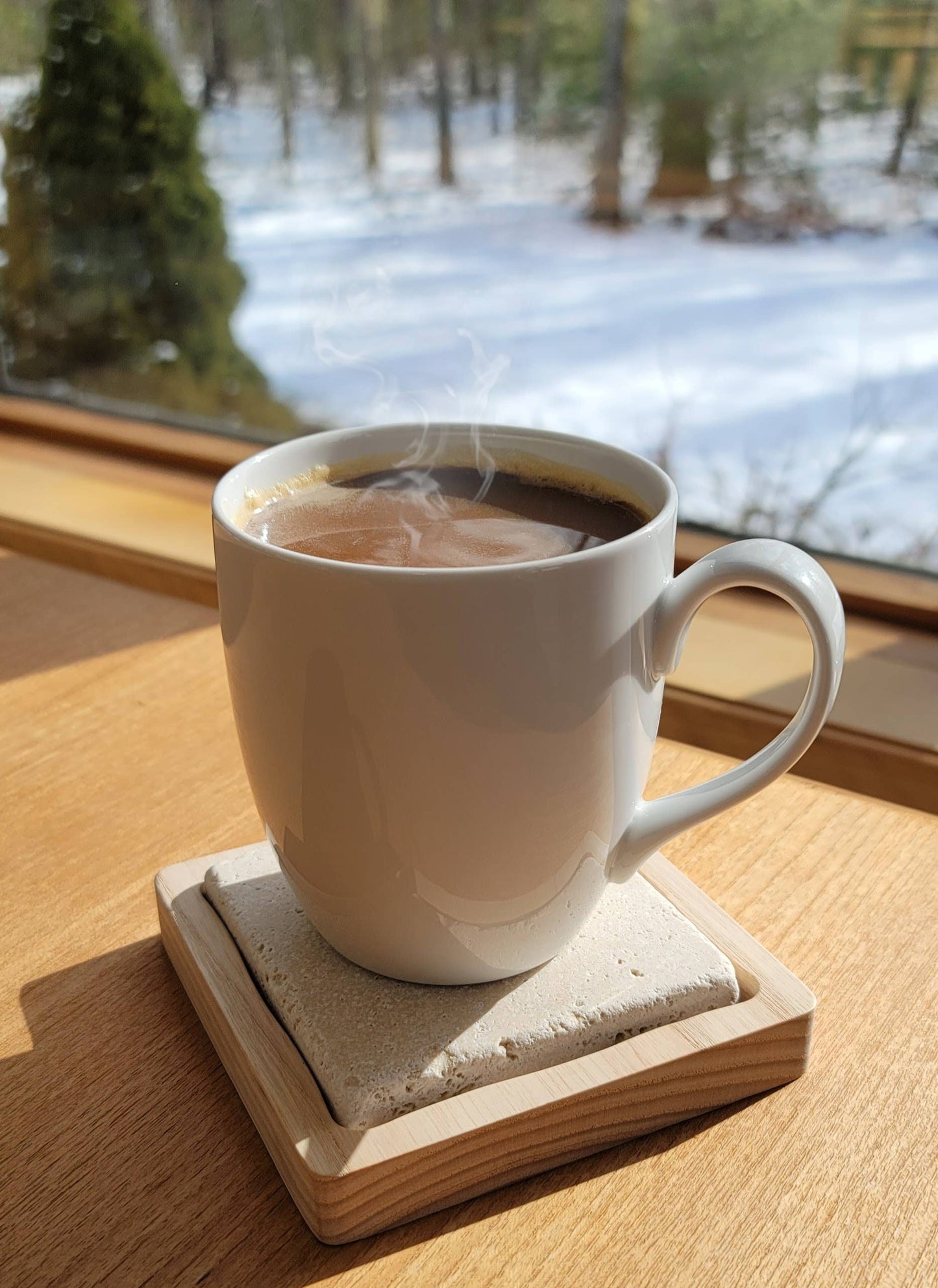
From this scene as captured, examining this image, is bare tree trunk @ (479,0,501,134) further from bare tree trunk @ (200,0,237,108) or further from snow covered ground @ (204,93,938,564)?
bare tree trunk @ (200,0,237,108)

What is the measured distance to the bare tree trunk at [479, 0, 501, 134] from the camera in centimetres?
151

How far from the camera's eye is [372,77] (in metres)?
1.62

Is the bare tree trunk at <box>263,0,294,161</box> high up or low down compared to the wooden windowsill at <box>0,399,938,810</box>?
up

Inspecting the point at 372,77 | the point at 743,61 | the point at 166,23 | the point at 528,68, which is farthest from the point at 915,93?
the point at 166,23

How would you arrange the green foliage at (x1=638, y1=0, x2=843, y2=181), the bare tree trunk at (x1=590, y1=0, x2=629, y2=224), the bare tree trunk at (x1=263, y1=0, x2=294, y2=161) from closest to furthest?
1. the green foliage at (x1=638, y1=0, x2=843, y2=181)
2. the bare tree trunk at (x1=590, y1=0, x2=629, y2=224)
3. the bare tree trunk at (x1=263, y1=0, x2=294, y2=161)

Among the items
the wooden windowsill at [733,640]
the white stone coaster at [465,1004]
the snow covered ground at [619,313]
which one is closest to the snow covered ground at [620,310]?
the snow covered ground at [619,313]

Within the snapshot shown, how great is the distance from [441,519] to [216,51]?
154 cm

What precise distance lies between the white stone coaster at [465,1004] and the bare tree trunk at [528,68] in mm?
1281

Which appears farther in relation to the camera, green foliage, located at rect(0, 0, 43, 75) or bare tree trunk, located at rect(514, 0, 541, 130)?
green foliage, located at rect(0, 0, 43, 75)

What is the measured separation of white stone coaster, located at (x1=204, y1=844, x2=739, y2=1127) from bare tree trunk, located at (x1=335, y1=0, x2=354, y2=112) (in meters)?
1.43

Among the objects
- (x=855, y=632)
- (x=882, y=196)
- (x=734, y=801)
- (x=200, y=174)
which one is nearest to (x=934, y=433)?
(x=882, y=196)

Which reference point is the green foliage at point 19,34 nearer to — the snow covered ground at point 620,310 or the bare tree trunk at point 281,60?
the snow covered ground at point 620,310

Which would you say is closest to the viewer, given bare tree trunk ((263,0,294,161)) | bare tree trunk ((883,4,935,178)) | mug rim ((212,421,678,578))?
mug rim ((212,421,678,578))

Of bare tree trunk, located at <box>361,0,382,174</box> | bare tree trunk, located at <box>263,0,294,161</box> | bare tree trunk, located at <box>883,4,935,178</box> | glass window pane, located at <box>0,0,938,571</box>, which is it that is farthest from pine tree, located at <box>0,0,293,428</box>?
bare tree trunk, located at <box>883,4,935,178</box>
